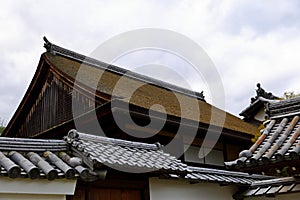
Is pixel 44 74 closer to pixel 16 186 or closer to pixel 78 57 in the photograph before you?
pixel 78 57

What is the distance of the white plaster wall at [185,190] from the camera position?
6.04 meters

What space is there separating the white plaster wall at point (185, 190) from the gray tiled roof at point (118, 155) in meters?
0.51

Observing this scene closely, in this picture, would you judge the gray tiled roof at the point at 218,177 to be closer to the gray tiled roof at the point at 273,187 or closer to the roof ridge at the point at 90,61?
the gray tiled roof at the point at 273,187

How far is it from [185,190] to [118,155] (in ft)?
5.97

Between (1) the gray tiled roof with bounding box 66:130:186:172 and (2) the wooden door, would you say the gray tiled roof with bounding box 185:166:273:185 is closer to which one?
(1) the gray tiled roof with bounding box 66:130:186:172

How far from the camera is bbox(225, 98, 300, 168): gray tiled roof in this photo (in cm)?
473

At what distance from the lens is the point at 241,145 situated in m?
10.6

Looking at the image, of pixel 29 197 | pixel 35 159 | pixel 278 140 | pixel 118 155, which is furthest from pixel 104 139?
pixel 278 140

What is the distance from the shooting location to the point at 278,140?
5156 millimetres

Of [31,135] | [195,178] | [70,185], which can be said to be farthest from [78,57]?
[70,185]

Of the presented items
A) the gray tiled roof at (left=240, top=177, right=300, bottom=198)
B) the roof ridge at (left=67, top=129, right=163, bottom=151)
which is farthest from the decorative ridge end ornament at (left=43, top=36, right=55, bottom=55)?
the gray tiled roof at (left=240, top=177, right=300, bottom=198)

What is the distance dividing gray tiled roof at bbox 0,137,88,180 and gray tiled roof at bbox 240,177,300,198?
3853 millimetres

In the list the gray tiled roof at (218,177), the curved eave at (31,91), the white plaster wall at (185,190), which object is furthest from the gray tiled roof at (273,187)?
the curved eave at (31,91)

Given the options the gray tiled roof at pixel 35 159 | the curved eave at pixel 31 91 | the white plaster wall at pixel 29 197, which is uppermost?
the curved eave at pixel 31 91
